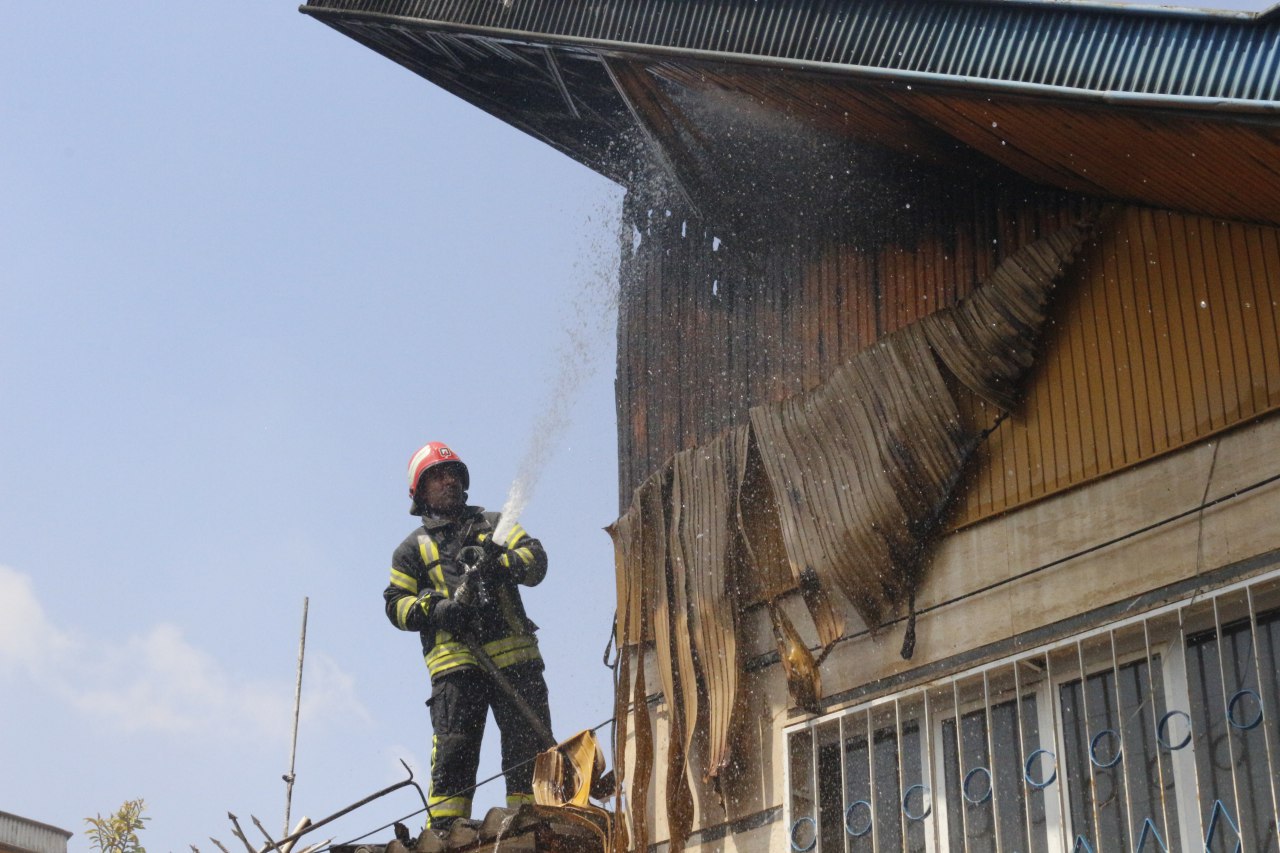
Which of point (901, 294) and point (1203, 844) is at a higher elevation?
point (901, 294)

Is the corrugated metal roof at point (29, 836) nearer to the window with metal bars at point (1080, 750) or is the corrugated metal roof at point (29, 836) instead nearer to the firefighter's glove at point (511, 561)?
the firefighter's glove at point (511, 561)

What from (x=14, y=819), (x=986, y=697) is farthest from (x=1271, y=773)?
(x=14, y=819)

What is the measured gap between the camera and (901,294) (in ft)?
22.5

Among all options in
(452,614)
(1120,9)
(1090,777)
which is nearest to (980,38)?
(1120,9)

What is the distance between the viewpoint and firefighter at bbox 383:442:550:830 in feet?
27.0

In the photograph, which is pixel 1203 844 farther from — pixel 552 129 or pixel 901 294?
pixel 552 129

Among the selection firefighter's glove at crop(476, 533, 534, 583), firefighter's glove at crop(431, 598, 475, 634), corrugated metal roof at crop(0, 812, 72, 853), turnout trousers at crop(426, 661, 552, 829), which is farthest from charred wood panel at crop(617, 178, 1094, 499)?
corrugated metal roof at crop(0, 812, 72, 853)

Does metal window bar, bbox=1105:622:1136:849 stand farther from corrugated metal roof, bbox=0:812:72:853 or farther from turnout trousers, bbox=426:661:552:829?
corrugated metal roof, bbox=0:812:72:853

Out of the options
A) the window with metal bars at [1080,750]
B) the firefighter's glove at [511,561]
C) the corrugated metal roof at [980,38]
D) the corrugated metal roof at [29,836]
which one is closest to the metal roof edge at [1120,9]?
the corrugated metal roof at [980,38]

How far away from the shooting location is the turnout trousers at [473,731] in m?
8.15

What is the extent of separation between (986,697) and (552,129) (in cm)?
461

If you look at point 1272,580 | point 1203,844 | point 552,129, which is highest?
point 552,129

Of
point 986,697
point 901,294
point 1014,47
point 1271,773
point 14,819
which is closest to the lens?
point 1271,773

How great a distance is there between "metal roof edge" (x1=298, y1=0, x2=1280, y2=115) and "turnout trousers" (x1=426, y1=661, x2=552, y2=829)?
3.32m
